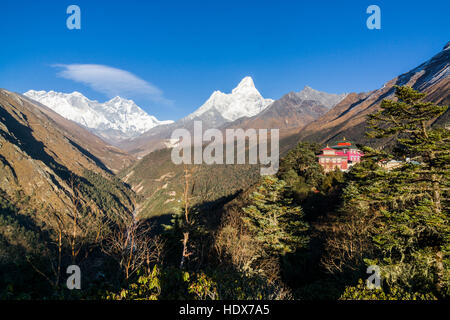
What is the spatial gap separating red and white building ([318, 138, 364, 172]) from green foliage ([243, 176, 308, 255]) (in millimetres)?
38903

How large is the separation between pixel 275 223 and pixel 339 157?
44.5 metres

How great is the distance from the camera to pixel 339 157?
5972 cm

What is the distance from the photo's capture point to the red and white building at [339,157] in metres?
59.6

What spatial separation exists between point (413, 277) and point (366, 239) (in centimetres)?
891

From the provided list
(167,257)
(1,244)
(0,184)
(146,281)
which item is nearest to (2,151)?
(0,184)

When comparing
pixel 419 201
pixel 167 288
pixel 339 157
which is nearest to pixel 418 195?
pixel 419 201

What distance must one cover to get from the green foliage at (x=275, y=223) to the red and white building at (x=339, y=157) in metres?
38.9

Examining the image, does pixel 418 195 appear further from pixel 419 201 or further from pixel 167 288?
pixel 167 288

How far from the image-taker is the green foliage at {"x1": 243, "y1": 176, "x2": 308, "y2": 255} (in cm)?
2350

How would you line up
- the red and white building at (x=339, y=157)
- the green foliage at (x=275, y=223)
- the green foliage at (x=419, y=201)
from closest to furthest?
the green foliage at (x=419, y=201), the green foliage at (x=275, y=223), the red and white building at (x=339, y=157)

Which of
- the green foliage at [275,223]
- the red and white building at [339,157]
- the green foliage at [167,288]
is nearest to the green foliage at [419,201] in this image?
the green foliage at [167,288]

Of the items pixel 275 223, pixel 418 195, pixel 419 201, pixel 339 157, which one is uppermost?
pixel 339 157

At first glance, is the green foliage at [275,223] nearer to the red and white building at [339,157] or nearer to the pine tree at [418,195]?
the pine tree at [418,195]
